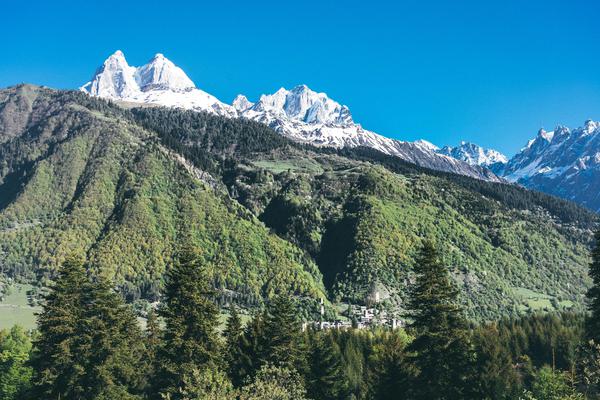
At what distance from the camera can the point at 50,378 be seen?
68.6 meters

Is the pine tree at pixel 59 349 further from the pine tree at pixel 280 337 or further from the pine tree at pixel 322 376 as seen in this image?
the pine tree at pixel 322 376

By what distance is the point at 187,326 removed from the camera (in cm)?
6469

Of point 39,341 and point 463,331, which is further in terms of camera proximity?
point 39,341

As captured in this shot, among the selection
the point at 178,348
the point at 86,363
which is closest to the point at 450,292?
the point at 178,348

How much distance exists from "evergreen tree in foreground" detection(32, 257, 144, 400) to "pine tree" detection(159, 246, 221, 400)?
1228 cm

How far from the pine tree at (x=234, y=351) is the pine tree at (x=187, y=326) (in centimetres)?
1617

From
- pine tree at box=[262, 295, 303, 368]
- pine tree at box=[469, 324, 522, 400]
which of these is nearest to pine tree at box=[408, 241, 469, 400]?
pine tree at box=[469, 324, 522, 400]

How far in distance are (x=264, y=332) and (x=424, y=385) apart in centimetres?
3052

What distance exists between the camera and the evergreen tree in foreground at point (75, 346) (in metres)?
69.6

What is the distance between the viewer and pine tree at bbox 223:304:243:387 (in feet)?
284

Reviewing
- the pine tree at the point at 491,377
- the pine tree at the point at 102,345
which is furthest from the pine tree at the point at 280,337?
the pine tree at the point at 491,377

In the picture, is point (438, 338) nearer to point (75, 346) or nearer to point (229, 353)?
point (229, 353)

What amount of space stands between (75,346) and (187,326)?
1711 cm

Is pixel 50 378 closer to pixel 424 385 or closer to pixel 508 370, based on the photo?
pixel 424 385
